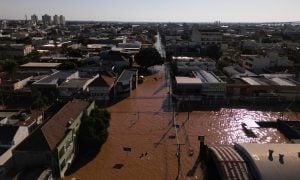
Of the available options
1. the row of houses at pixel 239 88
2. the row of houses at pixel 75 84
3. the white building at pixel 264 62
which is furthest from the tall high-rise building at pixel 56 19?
the row of houses at pixel 239 88

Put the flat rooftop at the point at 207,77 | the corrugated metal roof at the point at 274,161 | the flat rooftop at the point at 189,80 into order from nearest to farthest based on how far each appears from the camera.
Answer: the corrugated metal roof at the point at 274,161 < the flat rooftop at the point at 189,80 < the flat rooftop at the point at 207,77

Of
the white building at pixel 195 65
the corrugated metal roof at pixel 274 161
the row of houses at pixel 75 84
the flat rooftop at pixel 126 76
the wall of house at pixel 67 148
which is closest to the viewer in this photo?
the corrugated metal roof at pixel 274 161

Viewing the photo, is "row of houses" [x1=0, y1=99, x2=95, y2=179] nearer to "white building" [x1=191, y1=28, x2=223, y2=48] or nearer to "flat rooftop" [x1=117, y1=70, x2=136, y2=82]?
"flat rooftop" [x1=117, y1=70, x2=136, y2=82]

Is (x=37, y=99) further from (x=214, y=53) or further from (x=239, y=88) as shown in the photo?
(x=214, y=53)

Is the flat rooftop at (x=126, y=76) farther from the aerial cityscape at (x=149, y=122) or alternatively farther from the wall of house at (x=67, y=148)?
the wall of house at (x=67, y=148)

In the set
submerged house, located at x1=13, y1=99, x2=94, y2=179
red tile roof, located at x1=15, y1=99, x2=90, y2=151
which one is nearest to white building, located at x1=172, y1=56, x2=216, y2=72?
red tile roof, located at x1=15, y1=99, x2=90, y2=151

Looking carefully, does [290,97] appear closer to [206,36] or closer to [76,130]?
[76,130]
